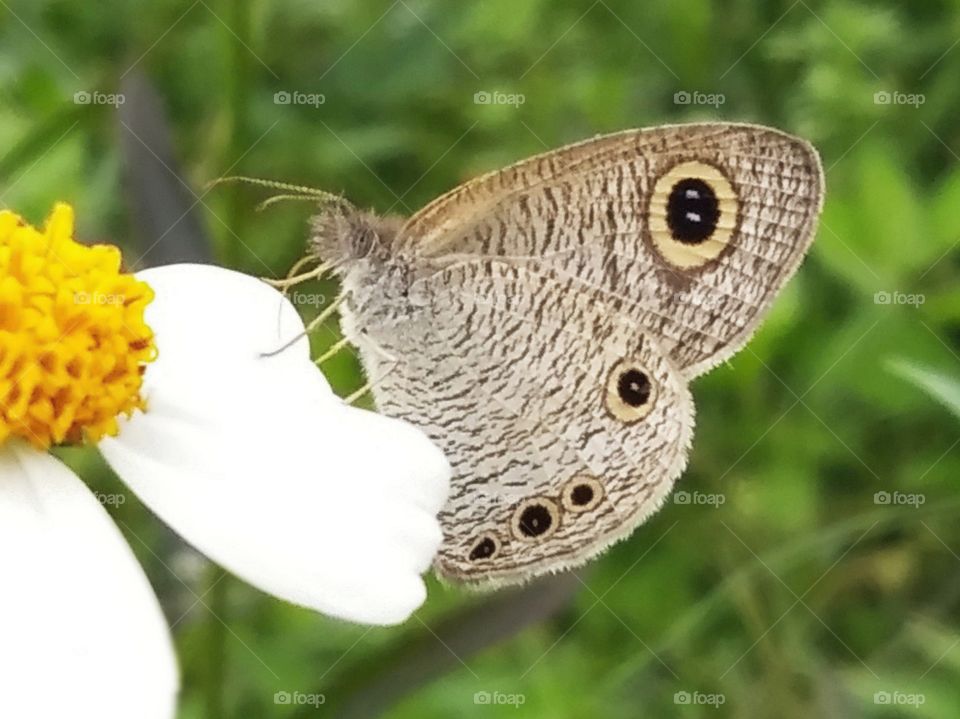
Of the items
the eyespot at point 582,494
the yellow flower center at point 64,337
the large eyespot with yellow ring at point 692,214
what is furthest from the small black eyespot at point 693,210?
the yellow flower center at point 64,337

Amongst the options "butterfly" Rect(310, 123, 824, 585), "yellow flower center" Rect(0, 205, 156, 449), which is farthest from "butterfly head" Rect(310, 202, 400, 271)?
"yellow flower center" Rect(0, 205, 156, 449)

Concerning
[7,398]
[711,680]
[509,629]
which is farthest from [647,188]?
[711,680]

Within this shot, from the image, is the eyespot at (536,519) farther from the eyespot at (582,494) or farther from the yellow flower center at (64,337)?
the yellow flower center at (64,337)

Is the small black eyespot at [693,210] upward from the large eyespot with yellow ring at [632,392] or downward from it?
upward

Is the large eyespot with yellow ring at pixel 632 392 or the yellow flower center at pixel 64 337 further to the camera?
the large eyespot with yellow ring at pixel 632 392

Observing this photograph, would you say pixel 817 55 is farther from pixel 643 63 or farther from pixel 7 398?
pixel 7 398

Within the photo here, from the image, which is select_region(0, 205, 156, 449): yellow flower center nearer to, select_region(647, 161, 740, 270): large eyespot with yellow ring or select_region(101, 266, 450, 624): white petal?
select_region(101, 266, 450, 624): white petal
